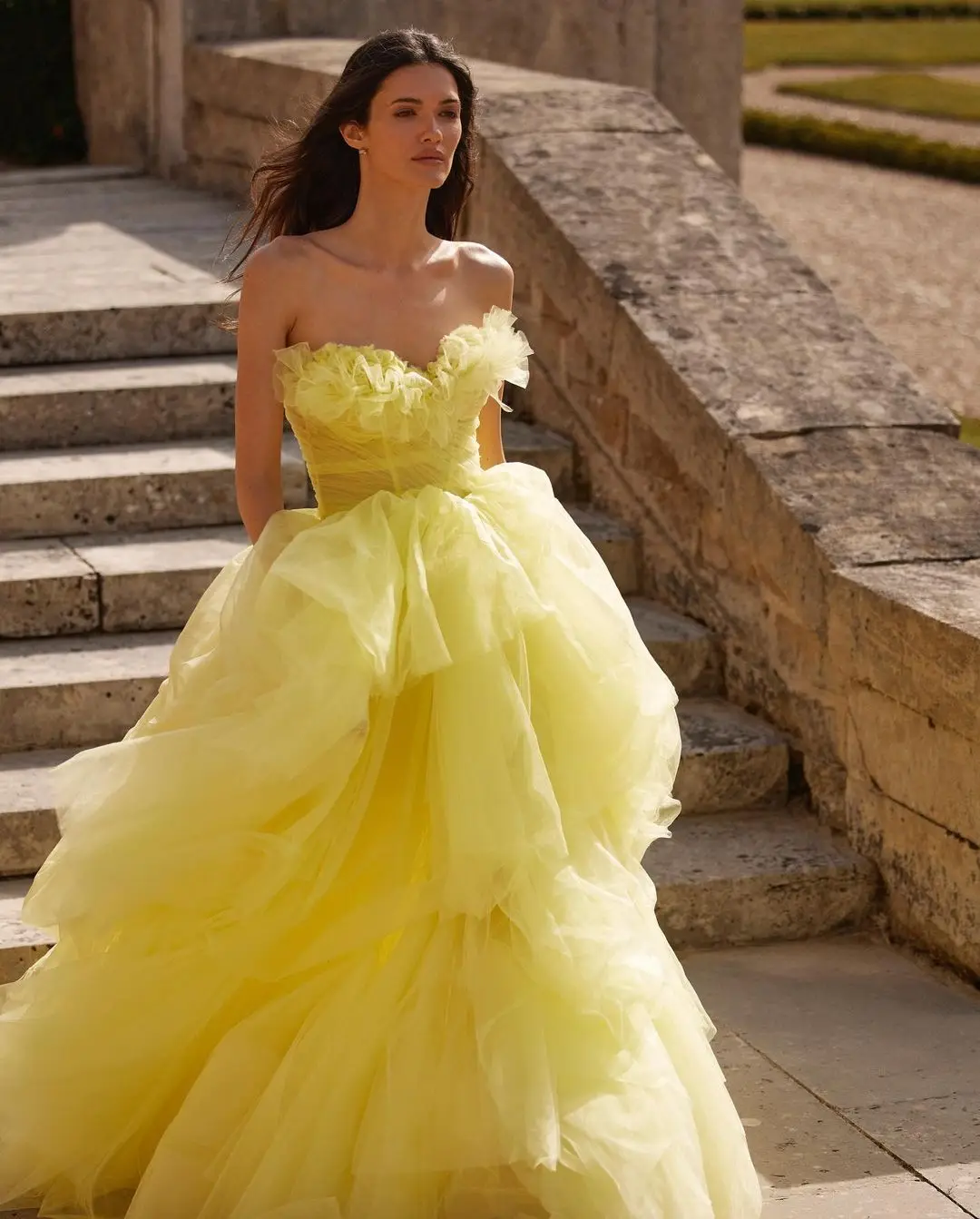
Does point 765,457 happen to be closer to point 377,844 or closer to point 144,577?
point 144,577

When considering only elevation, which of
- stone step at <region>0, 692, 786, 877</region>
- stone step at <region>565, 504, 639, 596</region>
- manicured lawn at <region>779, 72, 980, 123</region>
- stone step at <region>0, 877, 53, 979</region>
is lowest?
manicured lawn at <region>779, 72, 980, 123</region>

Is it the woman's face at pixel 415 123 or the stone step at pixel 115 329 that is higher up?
the woman's face at pixel 415 123

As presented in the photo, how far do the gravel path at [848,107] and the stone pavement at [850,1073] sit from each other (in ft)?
44.2

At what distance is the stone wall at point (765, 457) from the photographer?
187 inches

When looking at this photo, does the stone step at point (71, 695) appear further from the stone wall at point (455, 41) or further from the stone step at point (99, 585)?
the stone wall at point (455, 41)

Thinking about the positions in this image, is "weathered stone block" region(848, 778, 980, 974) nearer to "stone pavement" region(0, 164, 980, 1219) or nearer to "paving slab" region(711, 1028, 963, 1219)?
"stone pavement" region(0, 164, 980, 1219)

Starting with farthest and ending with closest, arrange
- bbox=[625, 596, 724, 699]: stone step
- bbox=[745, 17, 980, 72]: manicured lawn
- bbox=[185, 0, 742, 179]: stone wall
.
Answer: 1. bbox=[745, 17, 980, 72]: manicured lawn
2. bbox=[185, 0, 742, 179]: stone wall
3. bbox=[625, 596, 724, 699]: stone step

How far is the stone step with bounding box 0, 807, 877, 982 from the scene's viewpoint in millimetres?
4836

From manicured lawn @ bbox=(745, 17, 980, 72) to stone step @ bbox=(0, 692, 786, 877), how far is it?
2091 cm

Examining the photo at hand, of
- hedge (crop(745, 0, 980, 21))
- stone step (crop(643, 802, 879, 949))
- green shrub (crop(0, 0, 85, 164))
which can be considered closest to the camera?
stone step (crop(643, 802, 879, 949))

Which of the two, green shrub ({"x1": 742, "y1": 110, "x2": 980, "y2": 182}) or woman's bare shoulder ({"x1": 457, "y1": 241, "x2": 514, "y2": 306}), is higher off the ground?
woman's bare shoulder ({"x1": 457, "y1": 241, "x2": 514, "y2": 306})

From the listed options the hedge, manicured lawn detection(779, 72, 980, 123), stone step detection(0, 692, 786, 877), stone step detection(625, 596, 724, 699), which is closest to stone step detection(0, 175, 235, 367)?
stone step detection(0, 692, 786, 877)

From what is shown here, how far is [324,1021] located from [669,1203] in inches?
24.8

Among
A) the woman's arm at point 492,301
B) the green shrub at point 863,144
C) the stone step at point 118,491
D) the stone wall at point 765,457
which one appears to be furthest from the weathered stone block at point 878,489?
the green shrub at point 863,144
